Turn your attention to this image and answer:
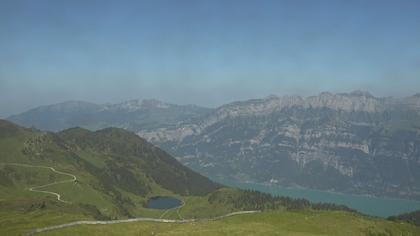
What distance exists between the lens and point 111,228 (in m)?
88.7

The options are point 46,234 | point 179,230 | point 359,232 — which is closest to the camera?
point 46,234

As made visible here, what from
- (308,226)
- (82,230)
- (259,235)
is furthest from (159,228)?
(308,226)

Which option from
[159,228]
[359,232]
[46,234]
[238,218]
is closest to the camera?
[46,234]

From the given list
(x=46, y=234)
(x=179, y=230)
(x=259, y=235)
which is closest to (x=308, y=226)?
(x=259, y=235)

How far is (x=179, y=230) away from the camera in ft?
284

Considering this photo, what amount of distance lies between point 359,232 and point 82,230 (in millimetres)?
56828

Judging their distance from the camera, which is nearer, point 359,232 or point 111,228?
point 111,228

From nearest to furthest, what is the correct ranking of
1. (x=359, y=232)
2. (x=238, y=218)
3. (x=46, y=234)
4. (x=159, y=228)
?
(x=46, y=234)
(x=159, y=228)
(x=359, y=232)
(x=238, y=218)

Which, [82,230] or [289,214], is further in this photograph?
[289,214]

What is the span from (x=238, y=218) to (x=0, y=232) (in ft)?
167

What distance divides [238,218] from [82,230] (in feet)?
127

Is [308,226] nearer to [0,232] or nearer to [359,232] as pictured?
[359,232]

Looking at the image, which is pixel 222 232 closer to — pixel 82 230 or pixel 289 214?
pixel 82 230

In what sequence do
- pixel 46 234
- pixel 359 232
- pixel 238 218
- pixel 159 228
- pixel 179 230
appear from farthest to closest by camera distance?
pixel 238 218 → pixel 359 232 → pixel 159 228 → pixel 179 230 → pixel 46 234
